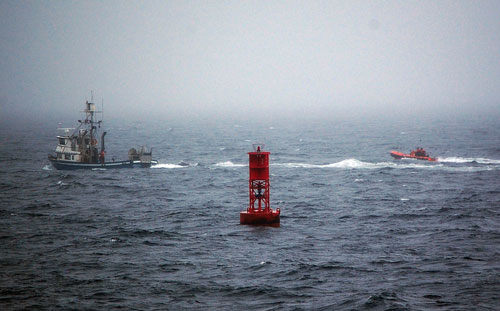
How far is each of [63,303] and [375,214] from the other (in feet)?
118

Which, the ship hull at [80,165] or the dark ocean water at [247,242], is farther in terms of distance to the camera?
the ship hull at [80,165]

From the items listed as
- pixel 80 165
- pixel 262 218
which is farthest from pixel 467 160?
pixel 80 165

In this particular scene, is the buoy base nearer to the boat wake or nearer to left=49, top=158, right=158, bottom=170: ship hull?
the boat wake

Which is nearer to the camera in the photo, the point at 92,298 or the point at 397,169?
the point at 92,298

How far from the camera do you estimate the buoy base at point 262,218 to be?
55.0m

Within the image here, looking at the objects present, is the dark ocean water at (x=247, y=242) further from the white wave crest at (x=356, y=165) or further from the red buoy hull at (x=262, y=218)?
the white wave crest at (x=356, y=165)

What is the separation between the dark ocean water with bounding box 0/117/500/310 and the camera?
123ft

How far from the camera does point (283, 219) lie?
60.3 metres

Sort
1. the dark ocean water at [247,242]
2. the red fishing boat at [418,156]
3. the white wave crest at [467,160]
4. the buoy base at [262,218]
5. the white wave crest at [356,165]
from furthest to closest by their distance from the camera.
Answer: the red fishing boat at [418,156], the white wave crest at [467,160], the white wave crest at [356,165], the buoy base at [262,218], the dark ocean water at [247,242]

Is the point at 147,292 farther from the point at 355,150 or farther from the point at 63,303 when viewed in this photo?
the point at 355,150

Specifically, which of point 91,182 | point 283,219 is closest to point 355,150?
point 91,182

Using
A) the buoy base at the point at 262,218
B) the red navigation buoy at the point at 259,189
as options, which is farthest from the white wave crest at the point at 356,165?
the buoy base at the point at 262,218

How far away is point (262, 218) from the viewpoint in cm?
5516

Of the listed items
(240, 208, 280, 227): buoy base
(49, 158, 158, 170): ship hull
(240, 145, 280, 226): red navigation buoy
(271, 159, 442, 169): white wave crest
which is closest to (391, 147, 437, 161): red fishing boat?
(271, 159, 442, 169): white wave crest
